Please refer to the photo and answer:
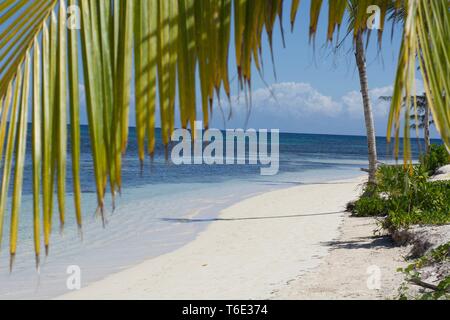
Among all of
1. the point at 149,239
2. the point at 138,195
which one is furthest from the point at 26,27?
the point at 138,195

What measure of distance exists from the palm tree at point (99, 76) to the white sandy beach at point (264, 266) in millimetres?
4174

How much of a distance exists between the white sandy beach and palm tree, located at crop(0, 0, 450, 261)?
4.17m

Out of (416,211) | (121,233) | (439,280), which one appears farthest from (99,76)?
(121,233)

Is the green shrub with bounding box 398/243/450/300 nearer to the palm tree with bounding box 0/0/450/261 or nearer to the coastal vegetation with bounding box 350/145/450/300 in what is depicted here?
the coastal vegetation with bounding box 350/145/450/300

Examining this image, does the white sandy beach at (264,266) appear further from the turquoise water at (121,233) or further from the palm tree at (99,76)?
the palm tree at (99,76)

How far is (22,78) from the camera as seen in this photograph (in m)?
0.83

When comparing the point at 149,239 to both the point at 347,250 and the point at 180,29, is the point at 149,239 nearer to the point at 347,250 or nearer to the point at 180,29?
the point at 347,250

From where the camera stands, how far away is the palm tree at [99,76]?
0.77 meters

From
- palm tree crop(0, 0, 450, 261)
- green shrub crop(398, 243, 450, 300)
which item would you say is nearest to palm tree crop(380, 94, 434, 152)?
palm tree crop(0, 0, 450, 261)

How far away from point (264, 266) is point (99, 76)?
6566 mm

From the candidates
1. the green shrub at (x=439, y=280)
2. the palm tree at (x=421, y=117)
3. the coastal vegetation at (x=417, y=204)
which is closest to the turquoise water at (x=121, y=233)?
the palm tree at (x=421, y=117)

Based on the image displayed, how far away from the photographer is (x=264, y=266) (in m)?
7.12

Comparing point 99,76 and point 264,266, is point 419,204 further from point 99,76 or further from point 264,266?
point 99,76
